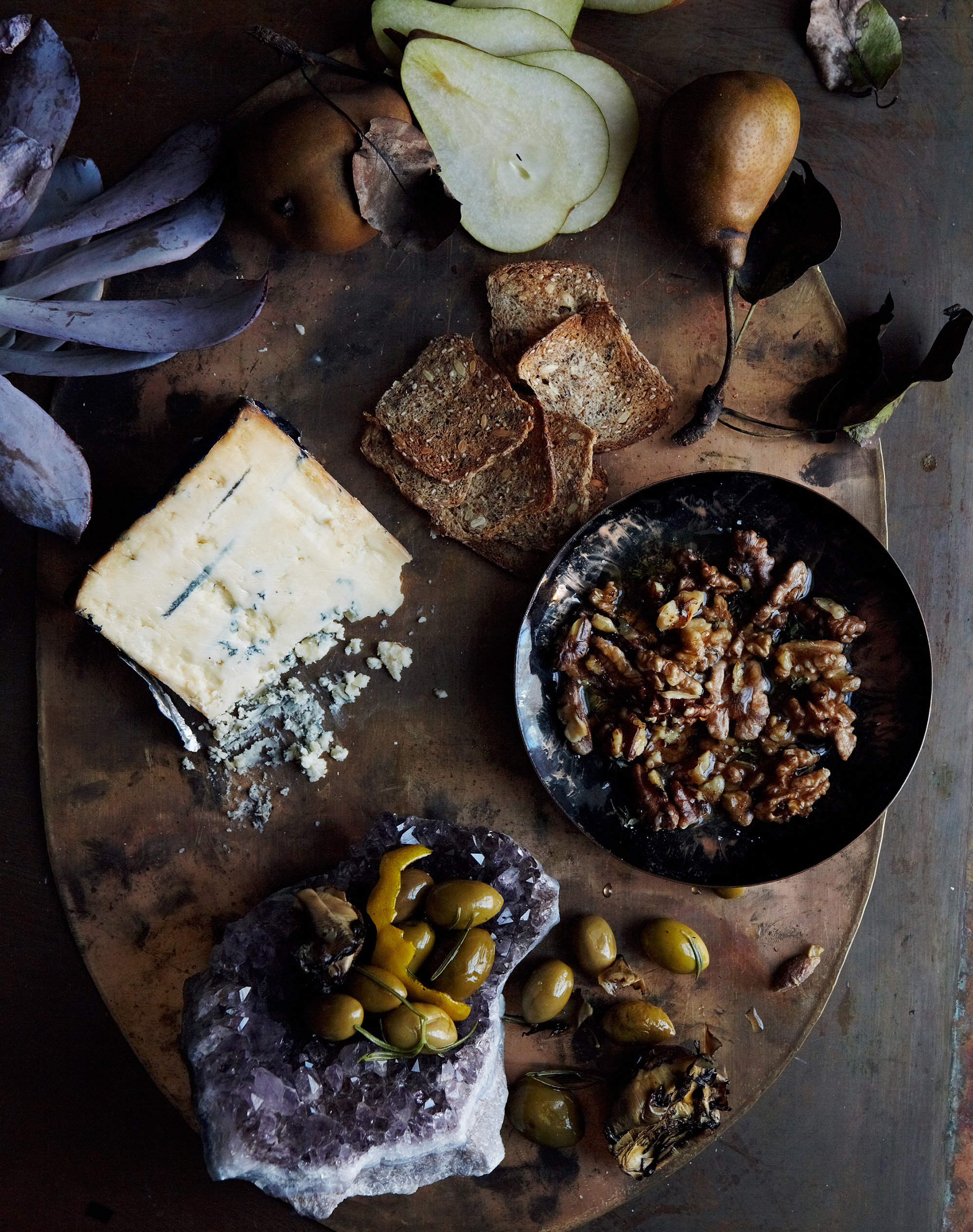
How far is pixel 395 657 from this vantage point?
1597mm

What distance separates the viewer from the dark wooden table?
1553 millimetres

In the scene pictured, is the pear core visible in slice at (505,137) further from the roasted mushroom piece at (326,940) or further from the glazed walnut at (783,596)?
the roasted mushroom piece at (326,940)

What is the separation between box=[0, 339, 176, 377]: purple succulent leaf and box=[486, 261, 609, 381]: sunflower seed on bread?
0.59 m

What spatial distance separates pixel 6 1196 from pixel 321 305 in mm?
1808

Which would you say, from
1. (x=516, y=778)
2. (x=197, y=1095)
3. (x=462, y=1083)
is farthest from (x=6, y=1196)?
(x=516, y=778)

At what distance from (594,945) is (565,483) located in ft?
2.81

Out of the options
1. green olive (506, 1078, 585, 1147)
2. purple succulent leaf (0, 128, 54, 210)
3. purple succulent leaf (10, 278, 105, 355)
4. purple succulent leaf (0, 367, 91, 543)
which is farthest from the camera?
green olive (506, 1078, 585, 1147)

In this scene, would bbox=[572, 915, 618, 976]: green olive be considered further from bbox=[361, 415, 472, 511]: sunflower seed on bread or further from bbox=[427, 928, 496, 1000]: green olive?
bbox=[361, 415, 472, 511]: sunflower seed on bread

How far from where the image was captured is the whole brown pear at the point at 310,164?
4.47 feet

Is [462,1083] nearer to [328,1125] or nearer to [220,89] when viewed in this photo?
[328,1125]

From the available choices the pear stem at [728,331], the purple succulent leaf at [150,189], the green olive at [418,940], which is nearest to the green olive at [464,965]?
the green olive at [418,940]

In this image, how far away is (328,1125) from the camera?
1323 mm

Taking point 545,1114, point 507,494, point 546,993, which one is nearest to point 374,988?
point 546,993

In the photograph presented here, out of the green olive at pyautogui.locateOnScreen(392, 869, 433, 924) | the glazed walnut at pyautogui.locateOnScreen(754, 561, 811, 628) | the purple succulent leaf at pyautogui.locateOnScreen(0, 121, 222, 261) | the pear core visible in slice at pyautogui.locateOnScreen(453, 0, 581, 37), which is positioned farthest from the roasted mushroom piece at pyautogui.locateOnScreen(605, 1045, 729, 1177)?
the pear core visible in slice at pyautogui.locateOnScreen(453, 0, 581, 37)
